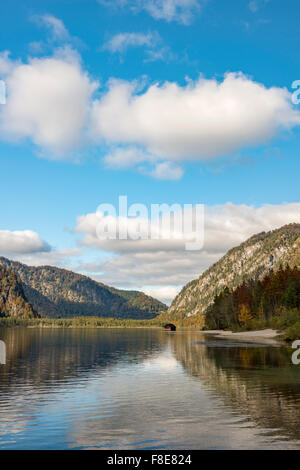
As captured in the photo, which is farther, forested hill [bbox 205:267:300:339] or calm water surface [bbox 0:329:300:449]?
A: forested hill [bbox 205:267:300:339]

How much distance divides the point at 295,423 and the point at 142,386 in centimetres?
2131

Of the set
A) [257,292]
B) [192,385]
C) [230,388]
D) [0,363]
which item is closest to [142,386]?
[192,385]

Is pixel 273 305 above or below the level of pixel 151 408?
above

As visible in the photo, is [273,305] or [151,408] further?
[273,305]

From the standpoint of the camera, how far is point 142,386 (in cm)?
4384

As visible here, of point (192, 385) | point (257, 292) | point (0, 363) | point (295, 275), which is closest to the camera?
point (192, 385)

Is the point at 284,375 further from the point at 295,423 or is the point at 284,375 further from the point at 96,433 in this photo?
the point at 96,433

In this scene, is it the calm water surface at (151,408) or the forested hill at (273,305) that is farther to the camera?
the forested hill at (273,305)

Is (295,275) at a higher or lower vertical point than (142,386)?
higher
